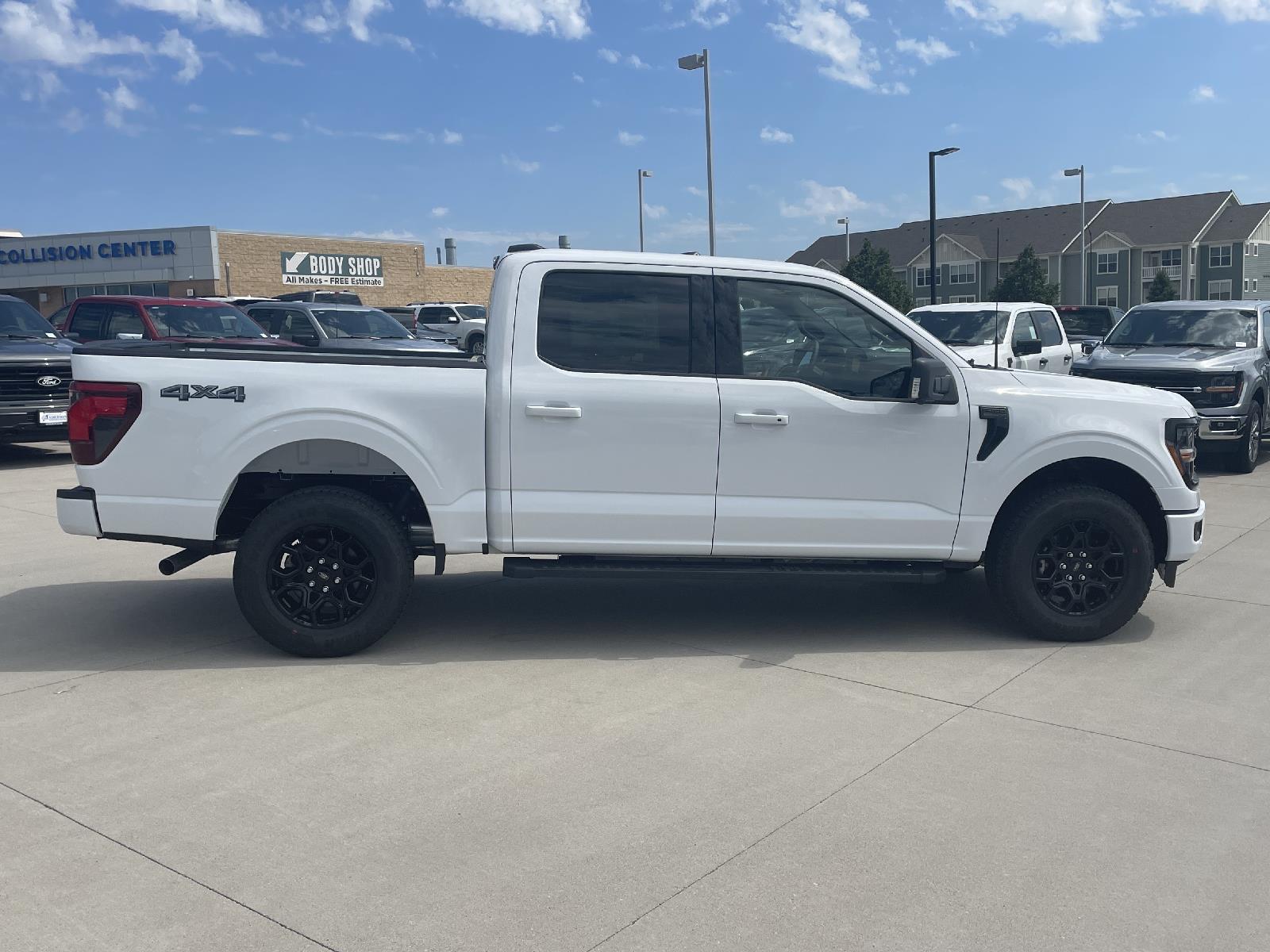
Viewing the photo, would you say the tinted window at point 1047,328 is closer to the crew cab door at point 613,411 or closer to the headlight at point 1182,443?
the headlight at point 1182,443

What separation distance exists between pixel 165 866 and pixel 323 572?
7.18ft

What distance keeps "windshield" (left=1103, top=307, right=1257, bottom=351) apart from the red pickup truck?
34.9ft

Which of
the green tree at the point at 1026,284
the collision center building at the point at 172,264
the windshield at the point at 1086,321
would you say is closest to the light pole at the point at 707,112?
the windshield at the point at 1086,321

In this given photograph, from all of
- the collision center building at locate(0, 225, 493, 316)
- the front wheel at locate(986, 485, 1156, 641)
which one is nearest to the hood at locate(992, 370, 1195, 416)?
the front wheel at locate(986, 485, 1156, 641)

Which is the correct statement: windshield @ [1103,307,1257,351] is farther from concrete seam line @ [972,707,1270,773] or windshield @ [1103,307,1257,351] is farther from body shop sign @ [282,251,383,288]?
body shop sign @ [282,251,383,288]

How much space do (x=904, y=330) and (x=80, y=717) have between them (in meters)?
4.16

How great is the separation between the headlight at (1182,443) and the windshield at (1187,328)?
828 cm

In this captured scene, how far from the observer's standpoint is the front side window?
5.84m

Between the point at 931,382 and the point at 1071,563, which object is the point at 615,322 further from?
the point at 1071,563

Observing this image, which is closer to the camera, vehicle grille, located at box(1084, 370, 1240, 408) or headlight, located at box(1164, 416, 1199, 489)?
headlight, located at box(1164, 416, 1199, 489)

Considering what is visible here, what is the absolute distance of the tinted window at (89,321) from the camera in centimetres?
1609

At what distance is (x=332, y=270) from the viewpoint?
59219 millimetres

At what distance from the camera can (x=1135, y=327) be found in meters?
14.3

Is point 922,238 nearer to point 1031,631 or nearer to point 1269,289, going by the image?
point 1269,289
